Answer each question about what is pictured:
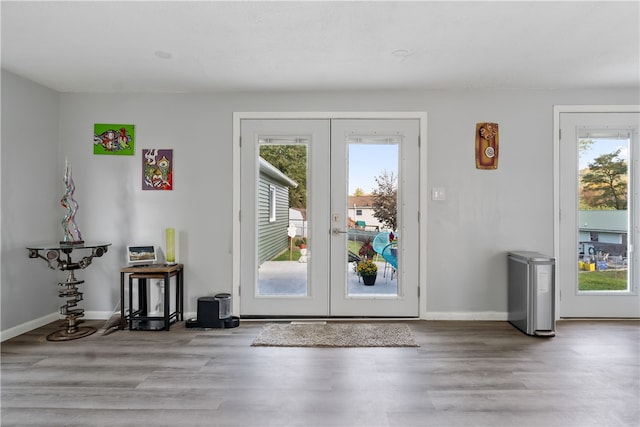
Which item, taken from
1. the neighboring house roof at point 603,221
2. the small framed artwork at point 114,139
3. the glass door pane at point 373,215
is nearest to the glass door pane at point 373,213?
the glass door pane at point 373,215

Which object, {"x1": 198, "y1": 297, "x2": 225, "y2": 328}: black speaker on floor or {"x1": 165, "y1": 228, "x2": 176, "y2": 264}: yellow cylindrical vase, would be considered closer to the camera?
{"x1": 198, "y1": 297, "x2": 225, "y2": 328}: black speaker on floor

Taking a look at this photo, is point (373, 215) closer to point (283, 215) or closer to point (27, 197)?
point (283, 215)

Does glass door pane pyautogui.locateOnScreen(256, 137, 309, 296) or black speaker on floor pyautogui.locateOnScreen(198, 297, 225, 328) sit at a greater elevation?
glass door pane pyautogui.locateOnScreen(256, 137, 309, 296)

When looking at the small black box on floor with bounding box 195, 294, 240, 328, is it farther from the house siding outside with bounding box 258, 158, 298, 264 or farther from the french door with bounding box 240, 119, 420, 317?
the house siding outside with bounding box 258, 158, 298, 264

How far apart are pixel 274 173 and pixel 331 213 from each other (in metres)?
0.74

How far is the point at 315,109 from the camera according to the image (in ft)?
13.3

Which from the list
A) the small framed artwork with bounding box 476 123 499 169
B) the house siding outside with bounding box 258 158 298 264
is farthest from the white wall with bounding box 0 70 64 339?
the small framed artwork with bounding box 476 123 499 169

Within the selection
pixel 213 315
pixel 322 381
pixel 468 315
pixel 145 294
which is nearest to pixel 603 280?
pixel 468 315

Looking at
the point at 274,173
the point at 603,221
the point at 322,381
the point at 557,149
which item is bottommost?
the point at 322,381

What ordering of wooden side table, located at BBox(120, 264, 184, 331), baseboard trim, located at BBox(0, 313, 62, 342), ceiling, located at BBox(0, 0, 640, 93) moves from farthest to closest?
wooden side table, located at BBox(120, 264, 184, 331) < baseboard trim, located at BBox(0, 313, 62, 342) < ceiling, located at BBox(0, 0, 640, 93)

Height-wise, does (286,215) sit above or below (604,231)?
above

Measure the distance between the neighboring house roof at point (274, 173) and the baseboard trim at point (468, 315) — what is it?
2.00 meters

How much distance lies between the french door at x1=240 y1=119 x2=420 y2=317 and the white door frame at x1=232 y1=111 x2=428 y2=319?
5 cm

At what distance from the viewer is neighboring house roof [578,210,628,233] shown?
3.98 meters
